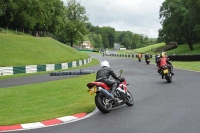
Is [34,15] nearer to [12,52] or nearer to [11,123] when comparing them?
[12,52]

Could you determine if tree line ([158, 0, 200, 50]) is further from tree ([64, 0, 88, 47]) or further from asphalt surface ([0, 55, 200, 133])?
asphalt surface ([0, 55, 200, 133])

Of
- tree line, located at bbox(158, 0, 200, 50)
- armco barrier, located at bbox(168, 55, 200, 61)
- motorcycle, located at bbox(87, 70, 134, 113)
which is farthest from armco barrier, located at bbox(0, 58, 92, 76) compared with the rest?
tree line, located at bbox(158, 0, 200, 50)

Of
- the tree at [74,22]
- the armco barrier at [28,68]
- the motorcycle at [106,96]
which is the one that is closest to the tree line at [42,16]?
the tree at [74,22]

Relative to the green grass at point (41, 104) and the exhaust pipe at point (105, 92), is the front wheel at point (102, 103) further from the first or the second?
the green grass at point (41, 104)

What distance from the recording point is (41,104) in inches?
422

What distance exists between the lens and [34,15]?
209 feet

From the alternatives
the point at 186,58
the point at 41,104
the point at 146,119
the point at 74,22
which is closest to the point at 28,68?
the point at 41,104

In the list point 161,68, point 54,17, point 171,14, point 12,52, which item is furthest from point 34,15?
point 161,68

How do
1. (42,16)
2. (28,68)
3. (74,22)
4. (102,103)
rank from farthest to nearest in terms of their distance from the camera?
(74,22)
(42,16)
(28,68)
(102,103)

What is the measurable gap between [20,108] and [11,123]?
2.21 m

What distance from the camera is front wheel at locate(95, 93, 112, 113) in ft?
28.4

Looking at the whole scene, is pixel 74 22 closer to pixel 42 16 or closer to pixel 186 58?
pixel 42 16

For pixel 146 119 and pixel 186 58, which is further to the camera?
pixel 186 58

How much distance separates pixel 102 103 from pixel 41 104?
294 centimetres
